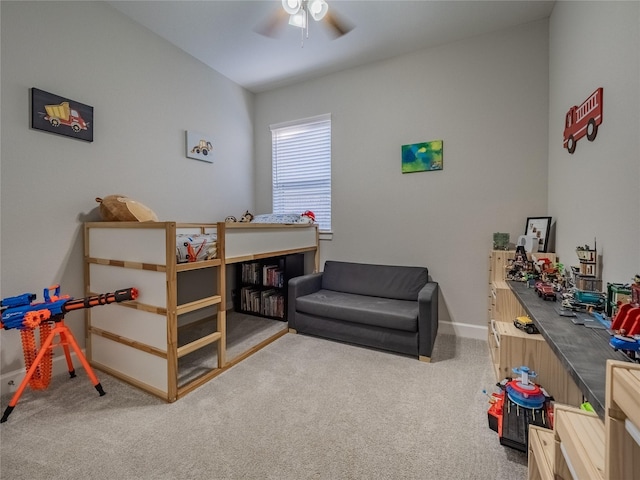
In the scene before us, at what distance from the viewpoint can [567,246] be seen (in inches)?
79.7

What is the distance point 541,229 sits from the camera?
7.84 ft

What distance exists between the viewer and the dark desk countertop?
0.67 metres

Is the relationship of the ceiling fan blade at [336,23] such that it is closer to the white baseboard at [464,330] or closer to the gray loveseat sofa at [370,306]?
the gray loveseat sofa at [370,306]

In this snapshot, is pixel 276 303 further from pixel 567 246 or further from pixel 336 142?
pixel 567 246

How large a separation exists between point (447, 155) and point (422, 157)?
236mm

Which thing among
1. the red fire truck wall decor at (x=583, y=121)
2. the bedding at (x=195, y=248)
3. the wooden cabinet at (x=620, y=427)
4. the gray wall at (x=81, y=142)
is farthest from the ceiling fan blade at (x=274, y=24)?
the wooden cabinet at (x=620, y=427)

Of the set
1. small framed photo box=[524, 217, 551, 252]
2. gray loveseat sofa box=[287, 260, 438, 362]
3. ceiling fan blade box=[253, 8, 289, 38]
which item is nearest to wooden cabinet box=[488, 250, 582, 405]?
gray loveseat sofa box=[287, 260, 438, 362]

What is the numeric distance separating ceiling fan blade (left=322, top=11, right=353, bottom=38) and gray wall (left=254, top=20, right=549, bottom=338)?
1.12 metres

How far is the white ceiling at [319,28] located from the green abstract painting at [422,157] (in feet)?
3.25

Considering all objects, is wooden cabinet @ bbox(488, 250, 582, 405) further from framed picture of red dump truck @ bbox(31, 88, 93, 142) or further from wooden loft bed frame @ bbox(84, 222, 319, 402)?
framed picture of red dump truck @ bbox(31, 88, 93, 142)

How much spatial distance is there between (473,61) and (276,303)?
3230 mm

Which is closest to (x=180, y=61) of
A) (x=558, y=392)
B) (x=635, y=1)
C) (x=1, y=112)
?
(x=1, y=112)

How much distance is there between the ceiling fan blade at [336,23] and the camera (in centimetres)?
200

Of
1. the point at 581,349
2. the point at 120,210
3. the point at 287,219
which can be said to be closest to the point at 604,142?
the point at 581,349
